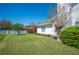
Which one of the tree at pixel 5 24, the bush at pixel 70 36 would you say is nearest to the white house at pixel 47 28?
the bush at pixel 70 36

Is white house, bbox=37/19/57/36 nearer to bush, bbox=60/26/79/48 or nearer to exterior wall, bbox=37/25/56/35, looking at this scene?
exterior wall, bbox=37/25/56/35

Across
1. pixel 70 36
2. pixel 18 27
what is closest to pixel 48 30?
pixel 70 36

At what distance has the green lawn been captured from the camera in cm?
520

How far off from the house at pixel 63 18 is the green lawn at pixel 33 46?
5.8 inches

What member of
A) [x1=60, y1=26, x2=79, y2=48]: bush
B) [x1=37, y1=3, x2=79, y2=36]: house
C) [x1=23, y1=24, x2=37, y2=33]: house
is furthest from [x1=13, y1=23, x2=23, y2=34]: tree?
[x1=60, y1=26, x2=79, y2=48]: bush

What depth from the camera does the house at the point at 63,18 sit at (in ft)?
16.9

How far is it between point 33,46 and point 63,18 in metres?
0.79

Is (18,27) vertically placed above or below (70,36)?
above

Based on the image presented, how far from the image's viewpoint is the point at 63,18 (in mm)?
5195

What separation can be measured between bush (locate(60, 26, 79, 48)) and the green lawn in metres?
0.09

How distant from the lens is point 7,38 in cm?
521

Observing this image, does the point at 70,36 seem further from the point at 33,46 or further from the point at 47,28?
the point at 33,46
